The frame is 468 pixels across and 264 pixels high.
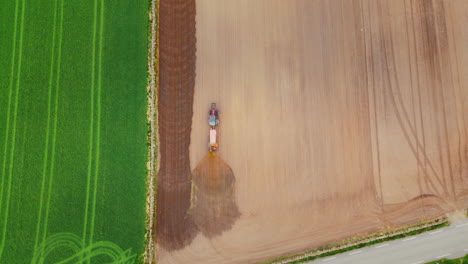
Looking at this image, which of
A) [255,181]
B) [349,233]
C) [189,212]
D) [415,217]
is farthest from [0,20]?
[415,217]

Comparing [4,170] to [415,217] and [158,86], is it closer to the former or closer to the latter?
[158,86]

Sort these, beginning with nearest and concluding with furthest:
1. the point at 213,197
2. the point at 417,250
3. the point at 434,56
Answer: the point at 417,250
the point at 213,197
the point at 434,56

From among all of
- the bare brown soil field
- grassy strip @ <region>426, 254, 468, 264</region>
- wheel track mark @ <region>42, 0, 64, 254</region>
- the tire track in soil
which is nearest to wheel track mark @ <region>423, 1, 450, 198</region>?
the bare brown soil field

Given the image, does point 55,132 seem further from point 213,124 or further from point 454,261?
point 454,261

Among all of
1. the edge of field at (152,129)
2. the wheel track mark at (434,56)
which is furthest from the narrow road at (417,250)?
the edge of field at (152,129)

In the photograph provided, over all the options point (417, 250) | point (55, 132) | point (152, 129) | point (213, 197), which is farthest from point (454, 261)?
point (55, 132)

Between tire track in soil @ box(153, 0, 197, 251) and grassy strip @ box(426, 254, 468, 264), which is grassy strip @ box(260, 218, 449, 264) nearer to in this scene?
grassy strip @ box(426, 254, 468, 264)

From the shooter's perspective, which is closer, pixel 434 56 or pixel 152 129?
pixel 152 129
